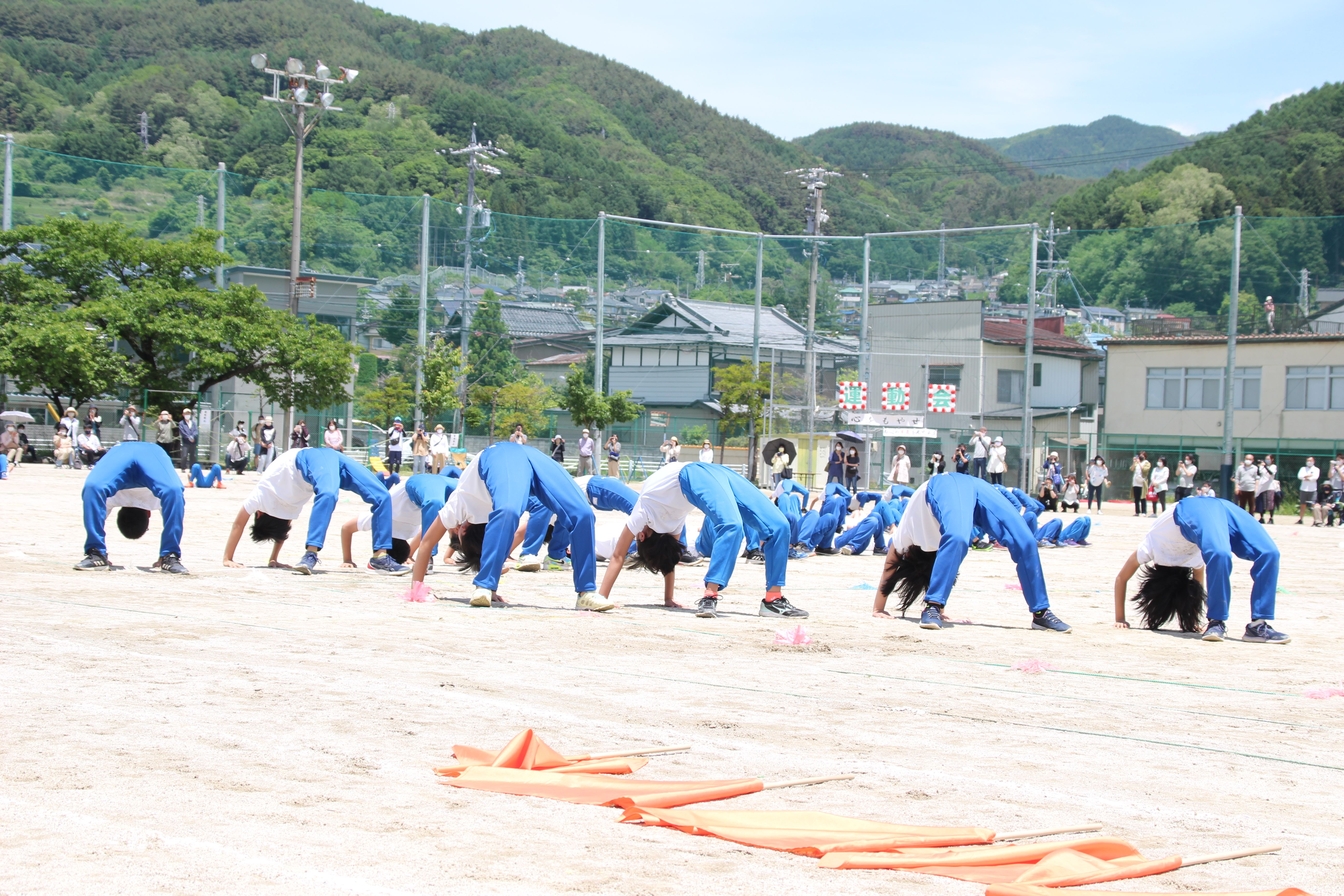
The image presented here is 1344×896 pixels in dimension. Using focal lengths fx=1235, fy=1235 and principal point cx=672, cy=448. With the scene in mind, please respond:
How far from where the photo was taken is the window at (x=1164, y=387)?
42844 mm

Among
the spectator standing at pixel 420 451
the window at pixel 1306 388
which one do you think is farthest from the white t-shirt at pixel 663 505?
the window at pixel 1306 388

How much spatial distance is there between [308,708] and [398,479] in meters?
7.52

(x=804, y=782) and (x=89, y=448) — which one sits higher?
(x=89, y=448)

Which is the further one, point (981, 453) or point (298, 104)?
point (298, 104)

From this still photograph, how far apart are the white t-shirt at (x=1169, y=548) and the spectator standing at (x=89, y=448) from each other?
76.6 ft

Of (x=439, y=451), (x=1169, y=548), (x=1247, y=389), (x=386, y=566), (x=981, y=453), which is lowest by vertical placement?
(x=386, y=566)

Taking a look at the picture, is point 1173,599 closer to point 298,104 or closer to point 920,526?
point 920,526

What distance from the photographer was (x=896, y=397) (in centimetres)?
3756

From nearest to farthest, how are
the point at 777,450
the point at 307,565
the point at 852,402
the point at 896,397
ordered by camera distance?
the point at 307,565 < the point at 777,450 < the point at 852,402 < the point at 896,397

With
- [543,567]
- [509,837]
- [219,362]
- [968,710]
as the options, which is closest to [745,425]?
[219,362]

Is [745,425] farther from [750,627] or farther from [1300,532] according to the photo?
[750,627]

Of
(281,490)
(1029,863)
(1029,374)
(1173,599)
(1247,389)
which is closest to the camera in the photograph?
(1029,863)

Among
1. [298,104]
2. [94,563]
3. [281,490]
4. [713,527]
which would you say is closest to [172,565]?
[94,563]

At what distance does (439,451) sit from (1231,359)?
22321 mm
